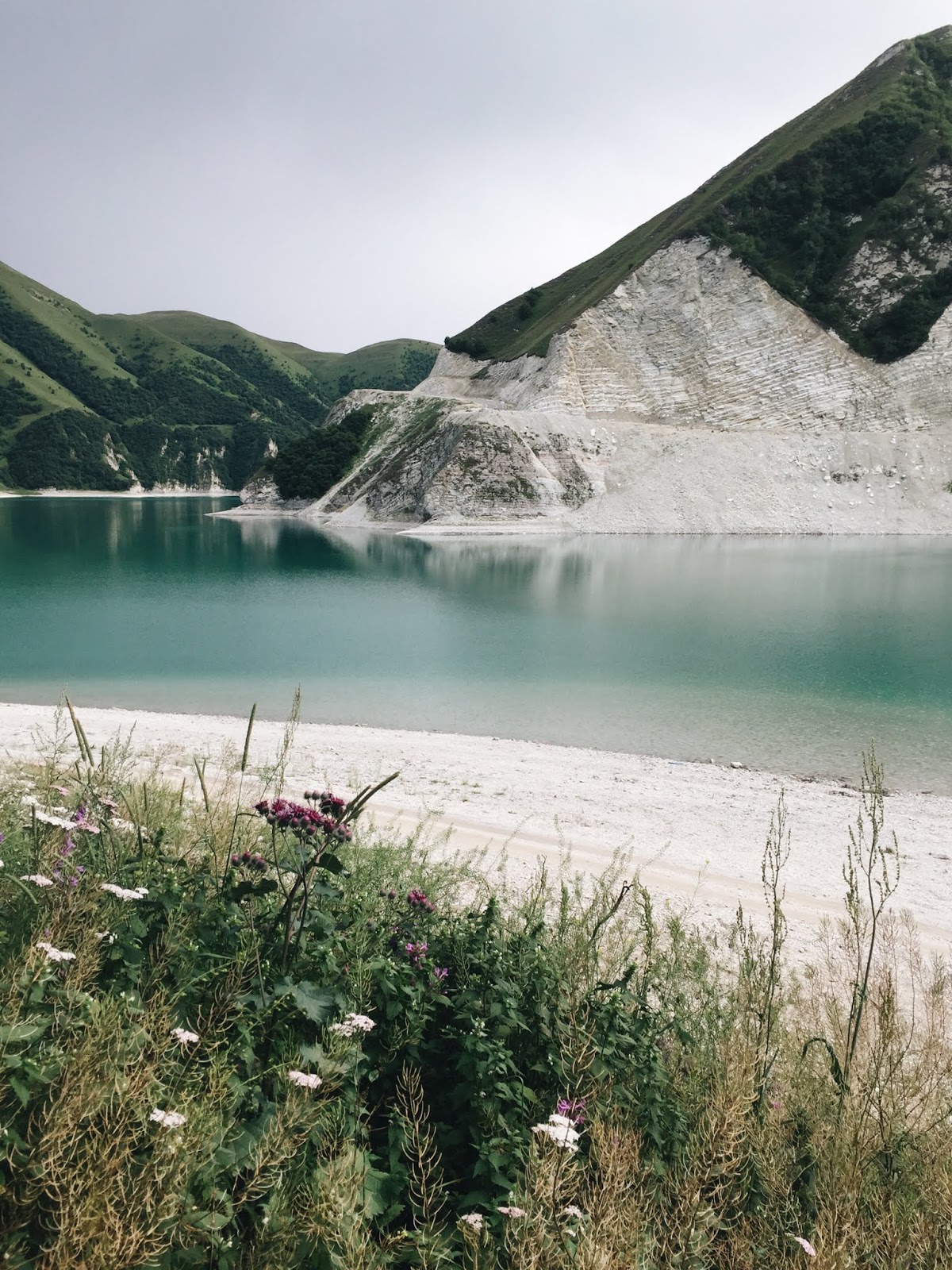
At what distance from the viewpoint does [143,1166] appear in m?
2.58

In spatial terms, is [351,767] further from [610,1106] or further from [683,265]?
[683,265]

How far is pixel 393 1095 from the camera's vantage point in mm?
3986


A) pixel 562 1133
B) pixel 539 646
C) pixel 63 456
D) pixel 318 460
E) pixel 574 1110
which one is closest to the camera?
pixel 562 1133

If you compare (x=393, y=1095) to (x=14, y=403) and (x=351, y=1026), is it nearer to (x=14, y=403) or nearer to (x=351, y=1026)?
(x=351, y=1026)

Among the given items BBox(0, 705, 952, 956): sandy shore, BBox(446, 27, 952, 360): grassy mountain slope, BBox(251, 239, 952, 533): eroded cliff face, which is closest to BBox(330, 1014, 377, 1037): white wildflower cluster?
BBox(0, 705, 952, 956): sandy shore

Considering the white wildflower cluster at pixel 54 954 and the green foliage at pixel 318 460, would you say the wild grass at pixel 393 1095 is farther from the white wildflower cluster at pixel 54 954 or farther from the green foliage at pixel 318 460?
the green foliage at pixel 318 460

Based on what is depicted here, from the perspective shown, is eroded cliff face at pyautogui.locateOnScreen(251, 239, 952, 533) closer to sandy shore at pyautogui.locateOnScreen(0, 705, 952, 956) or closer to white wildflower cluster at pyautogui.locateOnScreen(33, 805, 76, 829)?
sandy shore at pyautogui.locateOnScreen(0, 705, 952, 956)

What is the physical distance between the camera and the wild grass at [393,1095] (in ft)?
8.57

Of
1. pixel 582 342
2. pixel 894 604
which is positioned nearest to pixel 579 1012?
pixel 894 604

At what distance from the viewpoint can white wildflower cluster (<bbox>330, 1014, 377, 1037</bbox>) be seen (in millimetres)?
3559

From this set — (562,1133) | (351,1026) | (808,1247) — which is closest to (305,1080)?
(351,1026)

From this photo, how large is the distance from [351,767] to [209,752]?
2.77 m

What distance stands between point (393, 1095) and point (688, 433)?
87877 mm

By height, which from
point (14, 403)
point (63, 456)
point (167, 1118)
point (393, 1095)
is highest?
point (14, 403)
